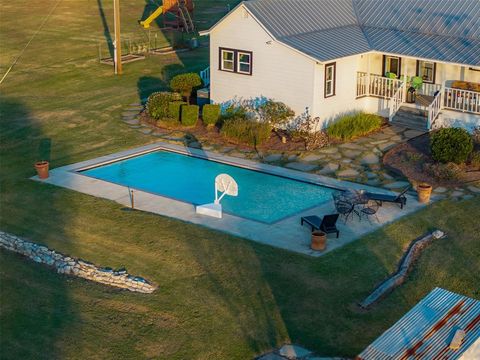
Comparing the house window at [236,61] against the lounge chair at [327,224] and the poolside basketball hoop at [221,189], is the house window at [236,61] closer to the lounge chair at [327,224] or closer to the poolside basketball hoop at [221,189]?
the poolside basketball hoop at [221,189]

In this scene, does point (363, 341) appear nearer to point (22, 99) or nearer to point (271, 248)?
point (271, 248)

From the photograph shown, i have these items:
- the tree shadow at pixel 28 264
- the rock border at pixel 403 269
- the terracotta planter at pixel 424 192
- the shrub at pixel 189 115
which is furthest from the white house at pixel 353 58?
the rock border at pixel 403 269

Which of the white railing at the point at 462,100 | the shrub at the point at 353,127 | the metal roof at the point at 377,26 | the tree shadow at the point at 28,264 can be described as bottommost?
the tree shadow at the point at 28,264

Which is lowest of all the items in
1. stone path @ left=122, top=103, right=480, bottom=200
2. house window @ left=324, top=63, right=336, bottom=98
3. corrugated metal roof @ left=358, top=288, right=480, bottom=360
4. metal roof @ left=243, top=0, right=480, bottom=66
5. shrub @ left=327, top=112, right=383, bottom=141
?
stone path @ left=122, top=103, right=480, bottom=200

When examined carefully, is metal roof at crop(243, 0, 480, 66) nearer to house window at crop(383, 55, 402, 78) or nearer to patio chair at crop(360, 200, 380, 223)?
house window at crop(383, 55, 402, 78)

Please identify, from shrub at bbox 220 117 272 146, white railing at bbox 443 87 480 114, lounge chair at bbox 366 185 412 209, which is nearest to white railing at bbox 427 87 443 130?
white railing at bbox 443 87 480 114
